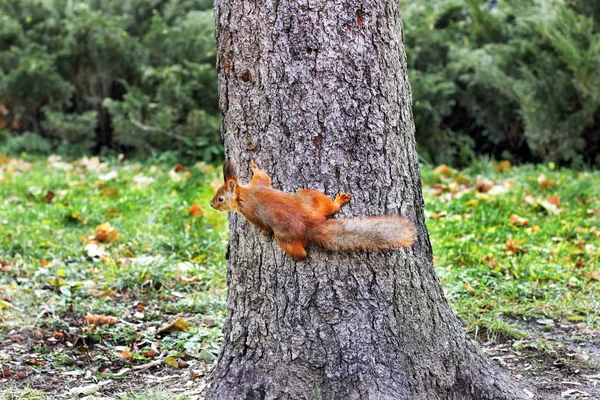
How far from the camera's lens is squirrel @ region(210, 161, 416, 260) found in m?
2.28

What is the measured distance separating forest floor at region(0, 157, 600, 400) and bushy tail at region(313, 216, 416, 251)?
0.96 meters

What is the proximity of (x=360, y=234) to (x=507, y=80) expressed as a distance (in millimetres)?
4767

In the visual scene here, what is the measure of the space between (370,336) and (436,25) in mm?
6063

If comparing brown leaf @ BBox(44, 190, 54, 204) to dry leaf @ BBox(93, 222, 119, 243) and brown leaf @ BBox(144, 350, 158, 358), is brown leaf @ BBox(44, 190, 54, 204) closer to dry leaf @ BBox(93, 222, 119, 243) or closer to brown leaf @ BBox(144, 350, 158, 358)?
dry leaf @ BBox(93, 222, 119, 243)

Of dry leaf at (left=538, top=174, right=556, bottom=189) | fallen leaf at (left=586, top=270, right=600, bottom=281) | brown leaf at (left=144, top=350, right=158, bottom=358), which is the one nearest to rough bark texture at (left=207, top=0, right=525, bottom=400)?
brown leaf at (left=144, top=350, right=158, bottom=358)

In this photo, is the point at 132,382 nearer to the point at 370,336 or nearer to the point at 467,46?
the point at 370,336

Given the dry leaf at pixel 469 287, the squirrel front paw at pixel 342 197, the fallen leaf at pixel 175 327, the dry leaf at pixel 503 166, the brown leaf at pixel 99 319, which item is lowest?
the fallen leaf at pixel 175 327

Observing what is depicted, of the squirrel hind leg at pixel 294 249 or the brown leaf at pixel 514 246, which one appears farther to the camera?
the brown leaf at pixel 514 246

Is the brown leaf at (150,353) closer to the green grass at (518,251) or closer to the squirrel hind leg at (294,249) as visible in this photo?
the squirrel hind leg at (294,249)

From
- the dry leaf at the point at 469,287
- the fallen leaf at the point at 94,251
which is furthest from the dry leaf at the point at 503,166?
the fallen leaf at the point at 94,251

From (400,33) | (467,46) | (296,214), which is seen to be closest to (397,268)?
(296,214)

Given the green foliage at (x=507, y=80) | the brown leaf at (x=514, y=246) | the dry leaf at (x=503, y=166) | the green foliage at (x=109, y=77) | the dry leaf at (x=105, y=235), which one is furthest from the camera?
the green foliage at (x=109, y=77)

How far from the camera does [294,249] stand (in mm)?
2307

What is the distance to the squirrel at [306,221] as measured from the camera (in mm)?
2283
